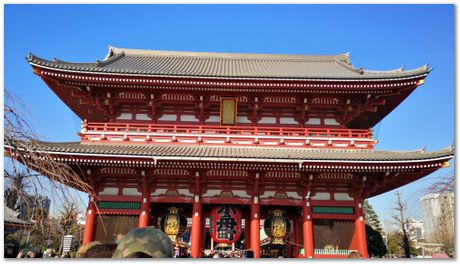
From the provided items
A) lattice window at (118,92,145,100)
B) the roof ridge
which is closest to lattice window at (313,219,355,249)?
lattice window at (118,92,145,100)

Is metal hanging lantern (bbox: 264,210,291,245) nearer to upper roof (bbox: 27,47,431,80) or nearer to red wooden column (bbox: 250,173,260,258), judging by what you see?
red wooden column (bbox: 250,173,260,258)

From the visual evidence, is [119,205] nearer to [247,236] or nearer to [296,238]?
[247,236]

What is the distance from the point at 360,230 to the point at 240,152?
5291 millimetres

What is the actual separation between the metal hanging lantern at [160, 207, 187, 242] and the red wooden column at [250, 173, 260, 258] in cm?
280

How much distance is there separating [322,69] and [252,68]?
3.84 meters

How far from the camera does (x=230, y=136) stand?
1315cm

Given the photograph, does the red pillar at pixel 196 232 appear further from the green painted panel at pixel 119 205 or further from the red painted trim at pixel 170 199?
the green painted panel at pixel 119 205

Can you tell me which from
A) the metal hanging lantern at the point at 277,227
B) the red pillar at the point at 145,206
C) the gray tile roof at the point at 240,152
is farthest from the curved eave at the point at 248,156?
the metal hanging lantern at the point at 277,227

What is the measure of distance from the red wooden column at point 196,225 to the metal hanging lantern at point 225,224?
0.80m

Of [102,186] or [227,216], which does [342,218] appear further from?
[102,186]

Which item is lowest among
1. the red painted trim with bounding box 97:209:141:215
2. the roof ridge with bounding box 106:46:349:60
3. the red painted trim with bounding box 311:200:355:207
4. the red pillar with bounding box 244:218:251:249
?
the red pillar with bounding box 244:218:251:249

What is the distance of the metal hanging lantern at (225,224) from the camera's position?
12.7 meters

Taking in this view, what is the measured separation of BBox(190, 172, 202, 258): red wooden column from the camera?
11766 mm

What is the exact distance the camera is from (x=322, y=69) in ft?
58.0
